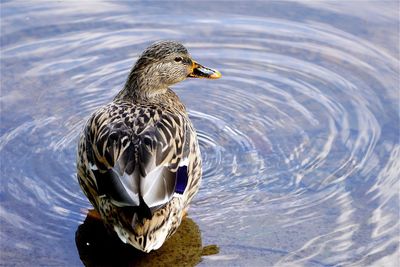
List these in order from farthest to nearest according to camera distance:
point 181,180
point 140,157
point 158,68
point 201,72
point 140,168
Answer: point 201,72 → point 158,68 → point 181,180 → point 140,157 → point 140,168

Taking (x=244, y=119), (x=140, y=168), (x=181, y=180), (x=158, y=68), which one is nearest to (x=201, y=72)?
(x=158, y=68)

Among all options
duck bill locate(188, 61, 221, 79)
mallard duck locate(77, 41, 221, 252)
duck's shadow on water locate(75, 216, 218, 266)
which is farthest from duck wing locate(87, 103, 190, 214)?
duck bill locate(188, 61, 221, 79)

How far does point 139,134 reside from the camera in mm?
5594

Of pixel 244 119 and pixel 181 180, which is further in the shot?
pixel 244 119

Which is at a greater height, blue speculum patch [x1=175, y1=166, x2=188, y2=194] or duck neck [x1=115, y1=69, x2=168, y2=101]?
duck neck [x1=115, y1=69, x2=168, y2=101]

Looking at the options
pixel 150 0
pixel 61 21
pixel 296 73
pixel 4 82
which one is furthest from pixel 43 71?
pixel 296 73

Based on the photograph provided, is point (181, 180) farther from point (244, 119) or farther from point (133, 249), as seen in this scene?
point (244, 119)

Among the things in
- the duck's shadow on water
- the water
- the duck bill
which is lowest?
the duck's shadow on water

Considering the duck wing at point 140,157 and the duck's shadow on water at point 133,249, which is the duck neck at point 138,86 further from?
the duck's shadow on water at point 133,249

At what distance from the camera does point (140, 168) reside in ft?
17.1

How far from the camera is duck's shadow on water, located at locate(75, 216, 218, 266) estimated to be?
5645 mm

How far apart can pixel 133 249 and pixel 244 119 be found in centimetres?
184

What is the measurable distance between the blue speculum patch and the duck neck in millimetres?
1061

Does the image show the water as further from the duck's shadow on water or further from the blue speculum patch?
the blue speculum patch
